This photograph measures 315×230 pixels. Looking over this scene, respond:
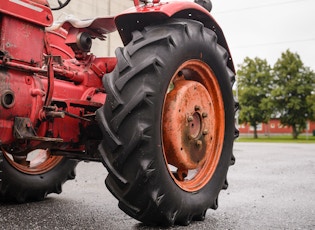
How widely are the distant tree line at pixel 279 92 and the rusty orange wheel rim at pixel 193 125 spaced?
3928 cm

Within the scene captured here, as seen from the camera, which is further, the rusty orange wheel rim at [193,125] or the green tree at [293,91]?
the green tree at [293,91]

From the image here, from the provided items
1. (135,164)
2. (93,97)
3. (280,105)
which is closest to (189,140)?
(135,164)

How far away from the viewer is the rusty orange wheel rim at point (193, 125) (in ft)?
8.71

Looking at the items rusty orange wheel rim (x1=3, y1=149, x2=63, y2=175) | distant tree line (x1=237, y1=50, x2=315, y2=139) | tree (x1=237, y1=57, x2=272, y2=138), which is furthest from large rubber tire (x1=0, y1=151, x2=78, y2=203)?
tree (x1=237, y1=57, x2=272, y2=138)

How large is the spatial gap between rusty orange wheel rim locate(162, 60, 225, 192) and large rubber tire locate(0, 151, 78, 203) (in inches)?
53.8

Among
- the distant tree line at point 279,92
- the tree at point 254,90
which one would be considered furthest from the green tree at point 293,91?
the tree at point 254,90

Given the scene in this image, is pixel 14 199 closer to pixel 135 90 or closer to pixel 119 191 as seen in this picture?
pixel 119 191

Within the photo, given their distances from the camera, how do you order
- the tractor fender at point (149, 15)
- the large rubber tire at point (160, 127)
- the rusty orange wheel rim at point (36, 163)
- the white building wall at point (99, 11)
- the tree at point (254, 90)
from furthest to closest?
1. the tree at point (254, 90)
2. the white building wall at point (99, 11)
3. the rusty orange wheel rim at point (36, 163)
4. the tractor fender at point (149, 15)
5. the large rubber tire at point (160, 127)

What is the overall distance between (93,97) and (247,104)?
143 feet

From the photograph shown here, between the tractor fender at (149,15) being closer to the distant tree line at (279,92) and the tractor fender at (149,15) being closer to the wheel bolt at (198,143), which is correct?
the wheel bolt at (198,143)

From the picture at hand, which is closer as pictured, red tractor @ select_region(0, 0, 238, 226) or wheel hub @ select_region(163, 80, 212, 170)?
red tractor @ select_region(0, 0, 238, 226)

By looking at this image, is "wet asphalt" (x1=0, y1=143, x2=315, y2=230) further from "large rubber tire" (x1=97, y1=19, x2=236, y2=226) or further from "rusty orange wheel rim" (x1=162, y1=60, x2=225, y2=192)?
"rusty orange wheel rim" (x1=162, y1=60, x2=225, y2=192)

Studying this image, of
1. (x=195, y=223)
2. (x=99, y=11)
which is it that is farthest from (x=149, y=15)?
(x=99, y=11)

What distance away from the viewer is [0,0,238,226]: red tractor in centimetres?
231
